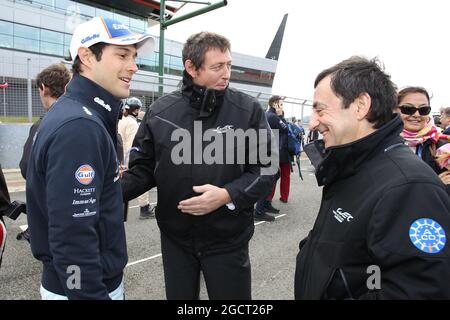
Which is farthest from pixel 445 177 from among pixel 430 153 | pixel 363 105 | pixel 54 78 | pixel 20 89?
pixel 20 89

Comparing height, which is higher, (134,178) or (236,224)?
(134,178)

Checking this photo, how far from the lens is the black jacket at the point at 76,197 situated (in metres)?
1.29

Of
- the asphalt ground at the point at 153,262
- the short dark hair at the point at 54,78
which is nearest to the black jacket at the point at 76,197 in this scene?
the asphalt ground at the point at 153,262

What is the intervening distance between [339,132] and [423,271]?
25.4 inches

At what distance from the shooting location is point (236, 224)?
2043mm

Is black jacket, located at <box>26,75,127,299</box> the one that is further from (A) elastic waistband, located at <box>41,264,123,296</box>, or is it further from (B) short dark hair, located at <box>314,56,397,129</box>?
(B) short dark hair, located at <box>314,56,397,129</box>

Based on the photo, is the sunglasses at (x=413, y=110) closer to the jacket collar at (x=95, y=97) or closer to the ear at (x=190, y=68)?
the ear at (x=190, y=68)

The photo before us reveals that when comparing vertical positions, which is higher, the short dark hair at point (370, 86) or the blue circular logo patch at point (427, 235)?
the short dark hair at point (370, 86)

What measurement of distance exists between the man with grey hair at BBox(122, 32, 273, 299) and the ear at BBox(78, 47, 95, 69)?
607 mm

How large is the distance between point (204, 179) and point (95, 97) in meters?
0.77

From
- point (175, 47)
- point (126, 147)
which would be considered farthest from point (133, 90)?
point (175, 47)

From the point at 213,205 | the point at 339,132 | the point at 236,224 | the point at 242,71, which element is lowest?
the point at 236,224

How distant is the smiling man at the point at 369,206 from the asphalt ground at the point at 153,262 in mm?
2062

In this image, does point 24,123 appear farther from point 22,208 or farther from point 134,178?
point 134,178
